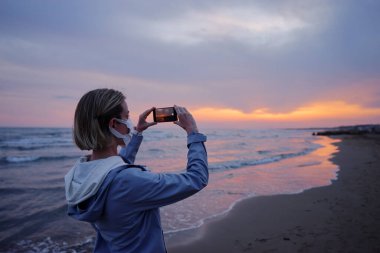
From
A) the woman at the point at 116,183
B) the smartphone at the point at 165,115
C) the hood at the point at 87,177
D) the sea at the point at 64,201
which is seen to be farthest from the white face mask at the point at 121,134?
the sea at the point at 64,201

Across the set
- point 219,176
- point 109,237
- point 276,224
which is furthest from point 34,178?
point 109,237

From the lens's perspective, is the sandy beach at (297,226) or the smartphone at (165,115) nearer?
the smartphone at (165,115)

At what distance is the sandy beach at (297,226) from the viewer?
490 cm

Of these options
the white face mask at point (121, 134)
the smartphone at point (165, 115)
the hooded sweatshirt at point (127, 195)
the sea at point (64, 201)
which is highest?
the smartphone at point (165, 115)

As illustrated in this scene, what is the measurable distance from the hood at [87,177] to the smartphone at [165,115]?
1.74 feet

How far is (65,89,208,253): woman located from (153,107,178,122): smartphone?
0.24 metres

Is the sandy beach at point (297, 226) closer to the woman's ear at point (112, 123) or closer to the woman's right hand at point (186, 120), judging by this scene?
the woman's right hand at point (186, 120)

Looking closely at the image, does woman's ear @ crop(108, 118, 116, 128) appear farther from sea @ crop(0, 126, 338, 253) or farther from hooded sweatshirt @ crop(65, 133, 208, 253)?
sea @ crop(0, 126, 338, 253)

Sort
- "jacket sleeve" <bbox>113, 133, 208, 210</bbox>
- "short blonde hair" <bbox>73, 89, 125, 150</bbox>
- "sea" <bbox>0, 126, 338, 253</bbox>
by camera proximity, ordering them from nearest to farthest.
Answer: "jacket sleeve" <bbox>113, 133, 208, 210</bbox> → "short blonde hair" <bbox>73, 89, 125, 150</bbox> → "sea" <bbox>0, 126, 338, 253</bbox>

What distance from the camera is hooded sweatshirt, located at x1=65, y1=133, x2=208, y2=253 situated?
4.83ft

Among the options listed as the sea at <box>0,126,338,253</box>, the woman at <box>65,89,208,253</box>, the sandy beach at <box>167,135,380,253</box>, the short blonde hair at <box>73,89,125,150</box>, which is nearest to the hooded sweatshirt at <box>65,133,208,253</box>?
the woman at <box>65,89,208,253</box>

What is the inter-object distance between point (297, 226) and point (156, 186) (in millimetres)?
5163

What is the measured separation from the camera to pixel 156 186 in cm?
148

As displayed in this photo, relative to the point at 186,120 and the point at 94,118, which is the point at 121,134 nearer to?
the point at 94,118
